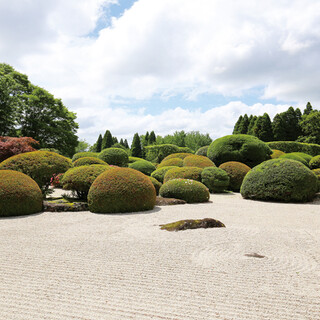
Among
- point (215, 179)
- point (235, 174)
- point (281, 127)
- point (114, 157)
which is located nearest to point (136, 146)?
point (281, 127)

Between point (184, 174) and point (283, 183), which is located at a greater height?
point (184, 174)

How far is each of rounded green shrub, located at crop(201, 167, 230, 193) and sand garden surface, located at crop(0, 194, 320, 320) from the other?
22.5 ft

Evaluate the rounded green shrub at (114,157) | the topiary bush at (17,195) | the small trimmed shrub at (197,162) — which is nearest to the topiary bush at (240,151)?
the small trimmed shrub at (197,162)

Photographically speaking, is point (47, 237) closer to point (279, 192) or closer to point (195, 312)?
point (195, 312)

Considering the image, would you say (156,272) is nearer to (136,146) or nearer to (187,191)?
(187,191)

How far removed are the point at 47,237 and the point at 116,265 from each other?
2124mm

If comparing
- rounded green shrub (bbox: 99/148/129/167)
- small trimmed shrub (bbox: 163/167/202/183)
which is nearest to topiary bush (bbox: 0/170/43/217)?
small trimmed shrub (bbox: 163/167/202/183)

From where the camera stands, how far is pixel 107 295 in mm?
2766

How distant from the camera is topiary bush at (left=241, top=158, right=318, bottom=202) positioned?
404 inches

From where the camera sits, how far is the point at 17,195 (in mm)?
7102

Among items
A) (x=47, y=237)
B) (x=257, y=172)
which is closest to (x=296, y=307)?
(x=47, y=237)

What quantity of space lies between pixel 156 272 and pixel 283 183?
339 inches

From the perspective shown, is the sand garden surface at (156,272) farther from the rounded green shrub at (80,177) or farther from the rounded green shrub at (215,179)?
the rounded green shrub at (215,179)

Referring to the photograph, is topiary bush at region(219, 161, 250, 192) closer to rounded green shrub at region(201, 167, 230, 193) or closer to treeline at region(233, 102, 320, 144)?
rounded green shrub at region(201, 167, 230, 193)
